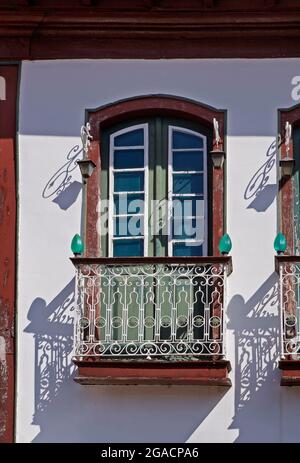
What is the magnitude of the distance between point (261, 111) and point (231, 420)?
3309 mm

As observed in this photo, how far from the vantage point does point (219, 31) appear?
17.6 meters

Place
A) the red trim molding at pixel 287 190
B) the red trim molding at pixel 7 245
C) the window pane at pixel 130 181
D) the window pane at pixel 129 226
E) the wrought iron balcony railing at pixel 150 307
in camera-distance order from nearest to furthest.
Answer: the wrought iron balcony railing at pixel 150 307, the red trim molding at pixel 7 245, the red trim molding at pixel 287 190, the window pane at pixel 129 226, the window pane at pixel 130 181

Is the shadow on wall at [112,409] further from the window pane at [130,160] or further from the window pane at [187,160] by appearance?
the window pane at [187,160]

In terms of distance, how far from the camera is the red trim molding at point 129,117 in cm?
1727

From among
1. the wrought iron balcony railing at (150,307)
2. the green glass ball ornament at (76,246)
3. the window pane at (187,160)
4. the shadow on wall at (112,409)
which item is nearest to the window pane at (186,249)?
the wrought iron balcony railing at (150,307)

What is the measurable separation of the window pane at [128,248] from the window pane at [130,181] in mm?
573

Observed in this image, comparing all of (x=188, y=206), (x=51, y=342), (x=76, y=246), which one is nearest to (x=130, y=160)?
A: (x=188, y=206)

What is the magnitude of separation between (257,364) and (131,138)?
113 inches

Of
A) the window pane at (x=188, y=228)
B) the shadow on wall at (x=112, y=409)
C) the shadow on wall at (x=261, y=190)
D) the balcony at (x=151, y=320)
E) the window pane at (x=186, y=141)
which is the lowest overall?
the shadow on wall at (x=112, y=409)

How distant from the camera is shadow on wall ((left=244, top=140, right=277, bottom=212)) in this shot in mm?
17188

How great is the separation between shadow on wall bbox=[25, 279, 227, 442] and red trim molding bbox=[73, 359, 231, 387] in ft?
0.61

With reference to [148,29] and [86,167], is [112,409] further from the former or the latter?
[148,29]
